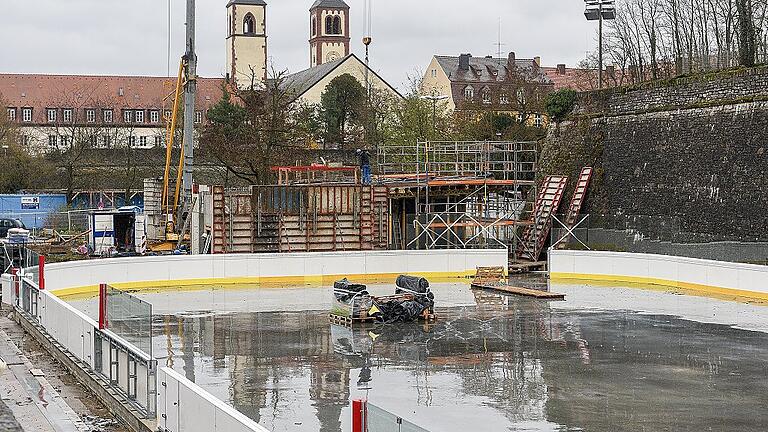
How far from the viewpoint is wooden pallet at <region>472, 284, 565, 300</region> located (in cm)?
3462

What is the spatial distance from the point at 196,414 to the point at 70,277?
21556 mm

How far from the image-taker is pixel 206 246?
144ft

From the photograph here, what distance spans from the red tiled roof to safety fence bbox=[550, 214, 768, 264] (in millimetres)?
56719

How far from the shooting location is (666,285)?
37.9 meters

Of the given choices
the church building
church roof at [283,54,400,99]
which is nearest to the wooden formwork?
the church building

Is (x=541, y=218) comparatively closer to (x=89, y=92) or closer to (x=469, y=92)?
(x=469, y=92)

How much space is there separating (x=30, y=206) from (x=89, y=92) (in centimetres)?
3775

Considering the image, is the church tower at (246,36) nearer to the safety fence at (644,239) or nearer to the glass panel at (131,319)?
the safety fence at (644,239)

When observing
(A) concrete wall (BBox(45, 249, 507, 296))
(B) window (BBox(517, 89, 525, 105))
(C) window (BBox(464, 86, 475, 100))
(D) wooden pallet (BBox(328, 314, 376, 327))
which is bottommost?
(D) wooden pallet (BBox(328, 314, 376, 327))

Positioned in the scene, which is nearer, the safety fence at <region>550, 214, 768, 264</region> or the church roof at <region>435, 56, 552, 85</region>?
the safety fence at <region>550, 214, 768, 264</region>

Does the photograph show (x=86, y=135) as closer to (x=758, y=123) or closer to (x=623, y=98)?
(x=623, y=98)

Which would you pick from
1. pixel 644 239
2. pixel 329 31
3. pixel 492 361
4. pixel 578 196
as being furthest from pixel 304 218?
pixel 329 31

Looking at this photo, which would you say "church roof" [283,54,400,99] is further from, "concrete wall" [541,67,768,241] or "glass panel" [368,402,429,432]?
"glass panel" [368,402,429,432]

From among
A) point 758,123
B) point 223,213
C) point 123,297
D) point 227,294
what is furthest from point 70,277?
point 758,123
